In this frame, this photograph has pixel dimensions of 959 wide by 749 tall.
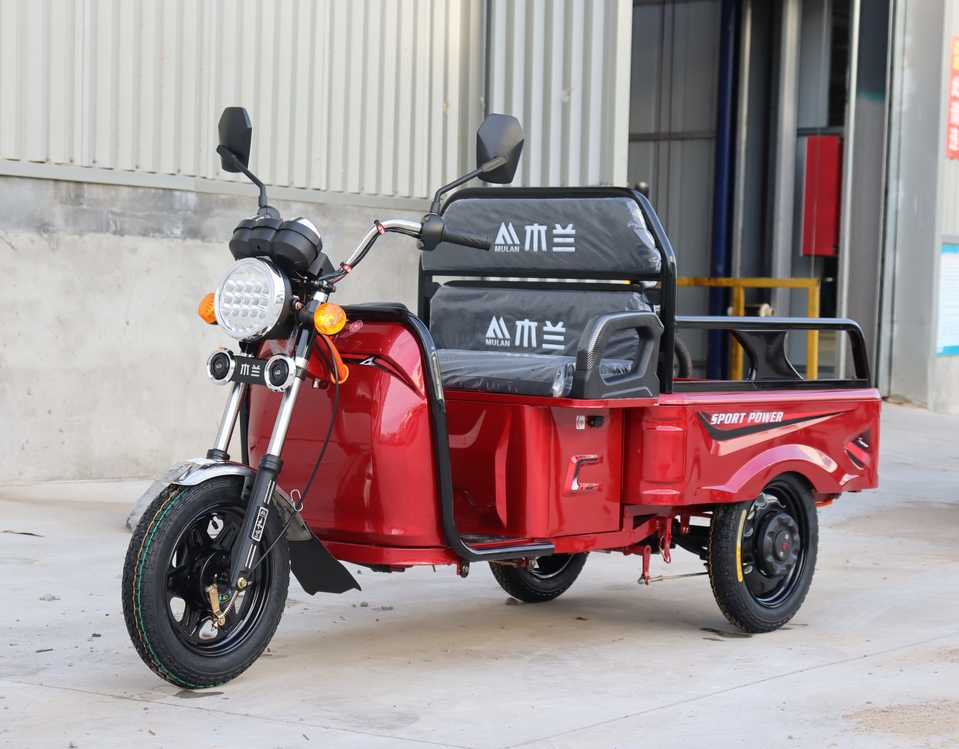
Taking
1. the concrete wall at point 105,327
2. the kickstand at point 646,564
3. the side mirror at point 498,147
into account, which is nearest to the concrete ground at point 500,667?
the kickstand at point 646,564

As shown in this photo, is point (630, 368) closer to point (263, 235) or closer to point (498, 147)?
point (498, 147)

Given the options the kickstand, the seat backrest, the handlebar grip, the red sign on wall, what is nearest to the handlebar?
the handlebar grip

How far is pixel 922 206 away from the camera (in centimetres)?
1608

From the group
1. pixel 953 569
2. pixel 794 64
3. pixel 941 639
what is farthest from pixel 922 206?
pixel 941 639

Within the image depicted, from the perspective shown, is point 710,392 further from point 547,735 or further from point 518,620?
point 547,735

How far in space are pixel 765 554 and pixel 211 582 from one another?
7.38 feet

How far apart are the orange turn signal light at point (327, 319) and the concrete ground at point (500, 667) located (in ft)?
3.65

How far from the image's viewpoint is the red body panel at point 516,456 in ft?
14.4

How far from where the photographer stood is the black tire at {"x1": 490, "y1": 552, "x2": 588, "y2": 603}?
19.0 ft

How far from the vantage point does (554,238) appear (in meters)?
5.63

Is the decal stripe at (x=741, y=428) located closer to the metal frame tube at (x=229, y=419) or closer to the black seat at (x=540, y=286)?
the black seat at (x=540, y=286)

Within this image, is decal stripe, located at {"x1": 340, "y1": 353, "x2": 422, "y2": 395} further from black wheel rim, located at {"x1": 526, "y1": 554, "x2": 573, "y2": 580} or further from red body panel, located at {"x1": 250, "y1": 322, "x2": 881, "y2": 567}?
black wheel rim, located at {"x1": 526, "y1": 554, "x2": 573, "y2": 580}

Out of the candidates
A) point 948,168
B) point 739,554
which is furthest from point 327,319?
point 948,168

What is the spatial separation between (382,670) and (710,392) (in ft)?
5.35
